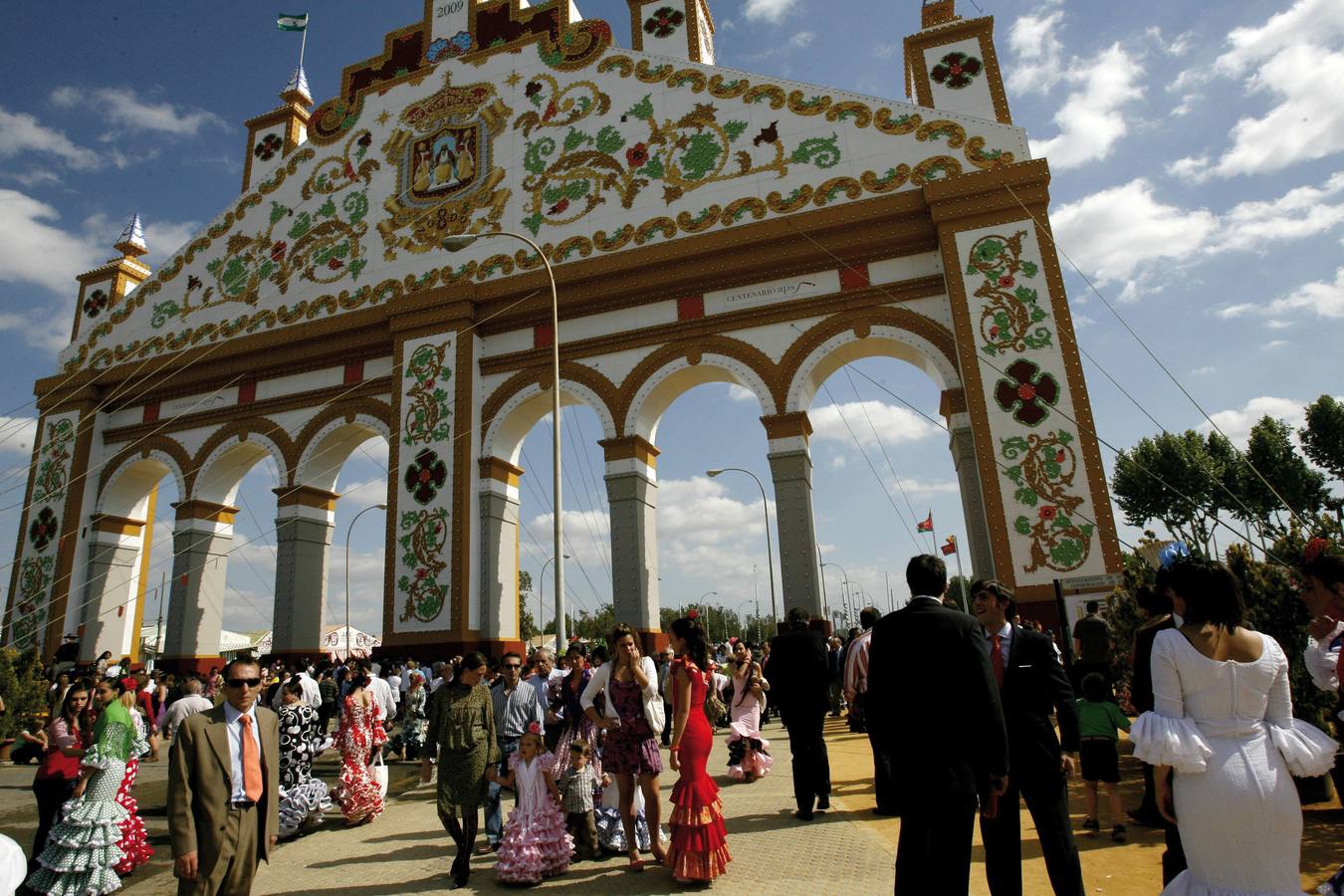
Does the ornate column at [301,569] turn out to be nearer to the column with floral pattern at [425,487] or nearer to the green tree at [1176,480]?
the column with floral pattern at [425,487]

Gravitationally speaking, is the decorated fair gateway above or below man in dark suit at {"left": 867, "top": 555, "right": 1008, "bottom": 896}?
above

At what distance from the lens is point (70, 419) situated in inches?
825

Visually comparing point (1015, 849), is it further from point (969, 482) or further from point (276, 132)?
point (276, 132)

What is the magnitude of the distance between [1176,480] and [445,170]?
33.7 m

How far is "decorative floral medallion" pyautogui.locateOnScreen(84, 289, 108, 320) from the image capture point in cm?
2223

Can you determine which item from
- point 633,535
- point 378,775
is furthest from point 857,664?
point 633,535

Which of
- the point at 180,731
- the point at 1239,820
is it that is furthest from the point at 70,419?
the point at 1239,820

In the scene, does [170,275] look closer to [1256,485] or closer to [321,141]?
[321,141]

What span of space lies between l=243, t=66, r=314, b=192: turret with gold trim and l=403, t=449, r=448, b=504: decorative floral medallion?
10.9 metres

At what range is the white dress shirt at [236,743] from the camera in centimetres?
438

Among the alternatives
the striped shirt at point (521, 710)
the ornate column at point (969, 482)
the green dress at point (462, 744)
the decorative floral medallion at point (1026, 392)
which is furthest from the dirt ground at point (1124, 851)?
A: the decorative floral medallion at point (1026, 392)

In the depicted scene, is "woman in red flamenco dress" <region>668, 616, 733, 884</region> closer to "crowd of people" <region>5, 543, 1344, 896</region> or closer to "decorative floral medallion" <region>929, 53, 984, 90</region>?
"crowd of people" <region>5, 543, 1344, 896</region>

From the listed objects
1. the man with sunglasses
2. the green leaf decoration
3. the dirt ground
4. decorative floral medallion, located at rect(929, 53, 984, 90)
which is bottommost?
the dirt ground

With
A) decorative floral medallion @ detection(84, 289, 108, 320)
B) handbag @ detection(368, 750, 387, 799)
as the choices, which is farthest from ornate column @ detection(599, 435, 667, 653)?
decorative floral medallion @ detection(84, 289, 108, 320)
